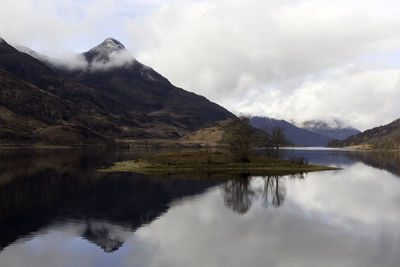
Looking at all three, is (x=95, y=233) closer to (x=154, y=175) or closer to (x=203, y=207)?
(x=203, y=207)

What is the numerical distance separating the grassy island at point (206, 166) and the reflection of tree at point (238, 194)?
72.3 ft

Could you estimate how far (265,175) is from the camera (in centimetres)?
11100

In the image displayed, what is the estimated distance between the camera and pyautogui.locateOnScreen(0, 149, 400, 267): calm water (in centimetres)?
3584

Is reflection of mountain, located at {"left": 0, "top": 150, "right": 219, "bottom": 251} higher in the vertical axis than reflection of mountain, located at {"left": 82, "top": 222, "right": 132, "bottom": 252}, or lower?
higher

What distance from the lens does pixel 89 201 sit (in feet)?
219

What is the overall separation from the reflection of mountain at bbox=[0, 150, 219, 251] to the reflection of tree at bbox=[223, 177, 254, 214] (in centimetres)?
628

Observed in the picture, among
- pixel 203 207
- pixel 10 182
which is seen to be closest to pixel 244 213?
pixel 203 207

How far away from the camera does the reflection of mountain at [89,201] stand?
1831 inches

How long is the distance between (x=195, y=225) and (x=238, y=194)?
93.4 feet

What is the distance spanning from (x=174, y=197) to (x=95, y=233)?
92.5ft

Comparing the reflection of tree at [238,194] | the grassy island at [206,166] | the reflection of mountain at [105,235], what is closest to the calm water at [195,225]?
the reflection of mountain at [105,235]

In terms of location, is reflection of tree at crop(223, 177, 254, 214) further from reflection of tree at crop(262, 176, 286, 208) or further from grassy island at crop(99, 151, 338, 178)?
grassy island at crop(99, 151, 338, 178)

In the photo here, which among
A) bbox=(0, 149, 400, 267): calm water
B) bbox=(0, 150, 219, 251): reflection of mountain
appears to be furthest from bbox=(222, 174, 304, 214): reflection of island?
bbox=(0, 150, 219, 251): reflection of mountain

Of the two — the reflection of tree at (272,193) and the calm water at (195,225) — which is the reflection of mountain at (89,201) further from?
the reflection of tree at (272,193)
